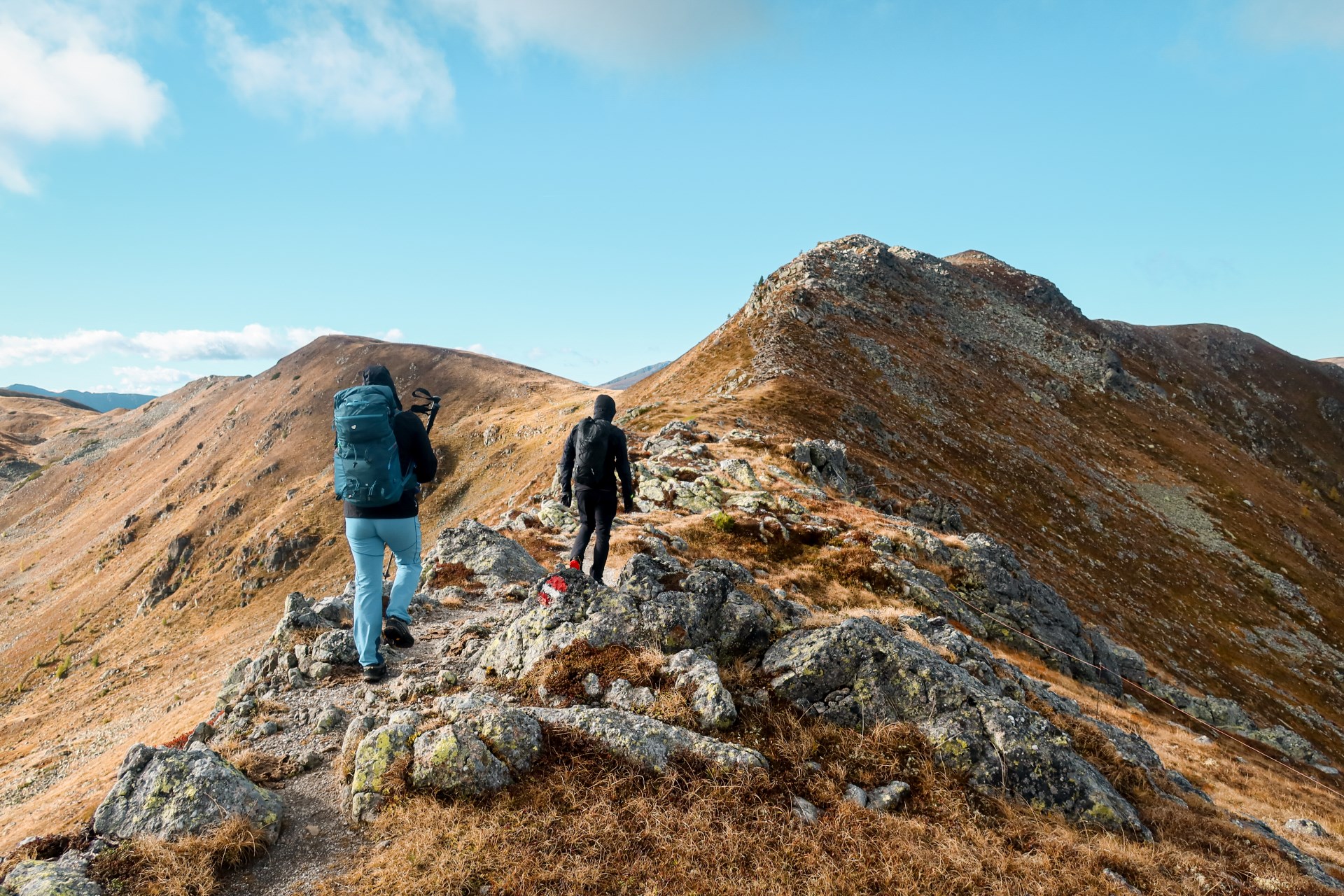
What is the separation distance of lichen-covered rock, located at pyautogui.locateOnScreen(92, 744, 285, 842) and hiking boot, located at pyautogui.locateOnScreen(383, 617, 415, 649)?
3.85m

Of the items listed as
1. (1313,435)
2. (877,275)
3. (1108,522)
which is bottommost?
(1108,522)

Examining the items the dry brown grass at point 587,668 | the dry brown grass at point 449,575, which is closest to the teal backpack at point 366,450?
the dry brown grass at point 587,668

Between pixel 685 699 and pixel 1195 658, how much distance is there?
1861 inches

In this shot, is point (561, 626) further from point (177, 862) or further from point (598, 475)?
point (177, 862)

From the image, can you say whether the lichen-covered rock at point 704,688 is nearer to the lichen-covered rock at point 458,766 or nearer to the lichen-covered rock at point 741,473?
the lichen-covered rock at point 458,766

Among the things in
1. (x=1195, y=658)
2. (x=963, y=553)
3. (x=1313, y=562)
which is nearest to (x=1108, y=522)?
(x=1195, y=658)

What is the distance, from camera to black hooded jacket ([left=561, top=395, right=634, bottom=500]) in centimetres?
1210

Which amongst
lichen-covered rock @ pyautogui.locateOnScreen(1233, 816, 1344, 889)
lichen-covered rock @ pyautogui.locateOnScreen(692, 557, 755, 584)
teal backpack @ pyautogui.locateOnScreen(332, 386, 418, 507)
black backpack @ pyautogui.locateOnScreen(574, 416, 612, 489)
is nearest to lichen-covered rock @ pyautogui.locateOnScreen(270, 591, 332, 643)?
teal backpack @ pyautogui.locateOnScreen(332, 386, 418, 507)

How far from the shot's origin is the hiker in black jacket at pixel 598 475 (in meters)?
12.0

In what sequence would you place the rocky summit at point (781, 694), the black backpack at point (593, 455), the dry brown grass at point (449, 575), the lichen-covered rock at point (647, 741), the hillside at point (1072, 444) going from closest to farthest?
the rocky summit at point (781, 694), the lichen-covered rock at point (647, 741), the black backpack at point (593, 455), the dry brown grass at point (449, 575), the hillside at point (1072, 444)

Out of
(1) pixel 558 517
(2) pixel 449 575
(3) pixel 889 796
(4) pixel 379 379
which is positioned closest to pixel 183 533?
(1) pixel 558 517

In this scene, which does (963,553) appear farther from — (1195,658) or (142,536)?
(142,536)

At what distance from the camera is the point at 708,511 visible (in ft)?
75.0

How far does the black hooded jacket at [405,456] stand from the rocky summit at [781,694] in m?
2.81
